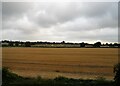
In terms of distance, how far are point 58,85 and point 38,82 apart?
1.01 meters

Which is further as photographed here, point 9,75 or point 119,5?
point 9,75

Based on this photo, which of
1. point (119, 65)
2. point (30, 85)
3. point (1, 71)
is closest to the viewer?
point (119, 65)

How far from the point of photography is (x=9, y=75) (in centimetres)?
1720

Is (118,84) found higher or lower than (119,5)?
lower

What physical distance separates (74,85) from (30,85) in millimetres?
2081

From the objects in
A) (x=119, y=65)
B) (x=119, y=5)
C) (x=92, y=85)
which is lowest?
(x=92, y=85)

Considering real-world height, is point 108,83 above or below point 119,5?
below

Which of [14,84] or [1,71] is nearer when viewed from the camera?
[14,84]

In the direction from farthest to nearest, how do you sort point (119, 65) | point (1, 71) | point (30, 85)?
1. point (1, 71)
2. point (30, 85)
3. point (119, 65)

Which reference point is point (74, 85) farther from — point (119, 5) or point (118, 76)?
point (119, 5)

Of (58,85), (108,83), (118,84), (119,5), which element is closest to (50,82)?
(58,85)

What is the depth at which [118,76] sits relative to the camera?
11.9m

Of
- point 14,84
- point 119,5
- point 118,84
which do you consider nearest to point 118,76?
point 118,84

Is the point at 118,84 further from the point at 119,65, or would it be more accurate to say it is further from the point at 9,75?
the point at 9,75
